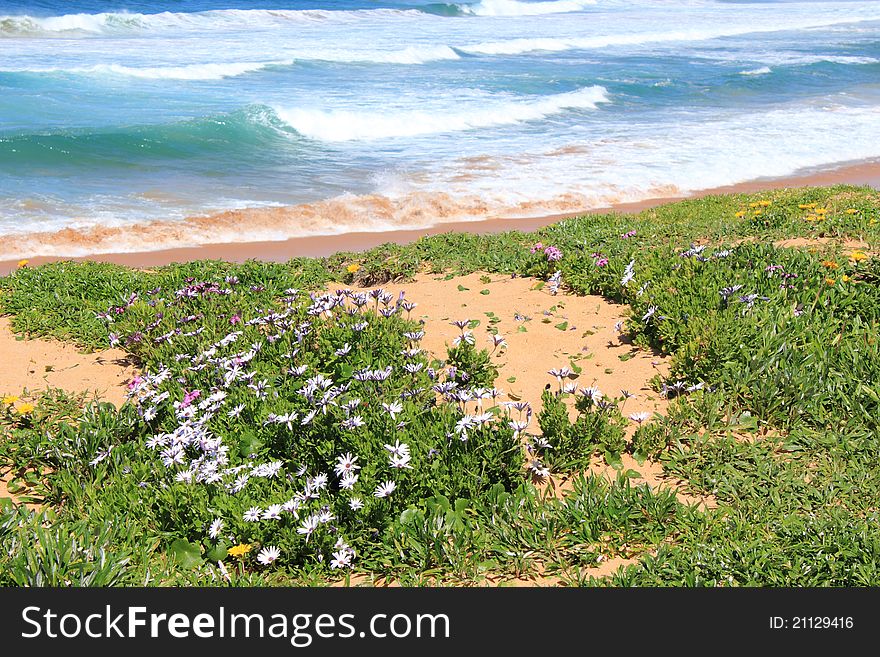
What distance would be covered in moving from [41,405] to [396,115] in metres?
17.0

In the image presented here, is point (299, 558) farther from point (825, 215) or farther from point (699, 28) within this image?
point (699, 28)

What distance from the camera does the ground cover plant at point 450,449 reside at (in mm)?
3662

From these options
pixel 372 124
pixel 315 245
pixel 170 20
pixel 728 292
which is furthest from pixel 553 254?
pixel 170 20

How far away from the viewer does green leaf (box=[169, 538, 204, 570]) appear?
3.77 m

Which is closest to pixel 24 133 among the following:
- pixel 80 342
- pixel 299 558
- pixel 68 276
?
pixel 68 276

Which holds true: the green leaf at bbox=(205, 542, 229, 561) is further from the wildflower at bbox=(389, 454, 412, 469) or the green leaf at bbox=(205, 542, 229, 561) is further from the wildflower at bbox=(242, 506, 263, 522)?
the wildflower at bbox=(389, 454, 412, 469)

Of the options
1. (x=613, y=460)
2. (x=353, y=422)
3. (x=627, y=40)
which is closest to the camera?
(x=353, y=422)

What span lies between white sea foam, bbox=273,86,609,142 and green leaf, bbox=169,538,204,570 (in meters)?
16.5

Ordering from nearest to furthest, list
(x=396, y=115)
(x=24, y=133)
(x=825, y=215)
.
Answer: (x=825, y=215) < (x=24, y=133) < (x=396, y=115)

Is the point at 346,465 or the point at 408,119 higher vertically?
the point at 408,119

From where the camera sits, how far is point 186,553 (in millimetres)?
3805

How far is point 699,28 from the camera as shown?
4966cm

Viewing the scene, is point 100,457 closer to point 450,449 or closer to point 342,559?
point 342,559

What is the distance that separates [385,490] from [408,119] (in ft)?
59.5
